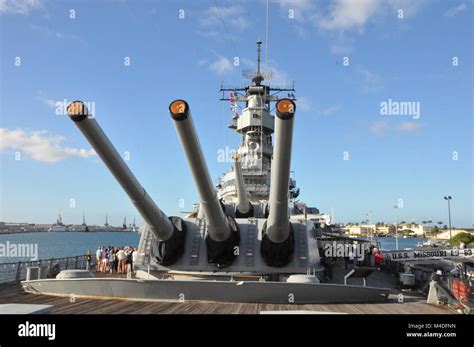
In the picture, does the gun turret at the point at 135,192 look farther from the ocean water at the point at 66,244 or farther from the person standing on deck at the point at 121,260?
the ocean water at the point at 66,244

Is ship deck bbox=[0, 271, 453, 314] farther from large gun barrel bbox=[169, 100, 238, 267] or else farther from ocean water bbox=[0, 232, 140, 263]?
ocean water bbox=[0, 232, 140, 263]

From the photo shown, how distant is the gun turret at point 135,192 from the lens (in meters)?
5.40

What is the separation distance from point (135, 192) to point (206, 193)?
123cm

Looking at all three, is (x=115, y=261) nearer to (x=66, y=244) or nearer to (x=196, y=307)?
(x=196, y=307)

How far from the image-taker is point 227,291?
263 inches

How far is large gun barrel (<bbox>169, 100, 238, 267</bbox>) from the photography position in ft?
17.4

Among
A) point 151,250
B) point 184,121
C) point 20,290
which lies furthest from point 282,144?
point 20,290

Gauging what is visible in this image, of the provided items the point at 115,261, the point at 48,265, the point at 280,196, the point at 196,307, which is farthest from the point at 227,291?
the point at 48,265

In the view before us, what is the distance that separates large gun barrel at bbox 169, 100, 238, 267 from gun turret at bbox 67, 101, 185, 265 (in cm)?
77

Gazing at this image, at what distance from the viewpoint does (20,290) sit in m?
8.32

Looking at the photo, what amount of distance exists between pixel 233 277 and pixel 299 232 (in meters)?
2.02
